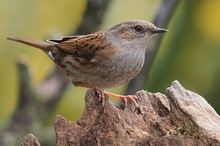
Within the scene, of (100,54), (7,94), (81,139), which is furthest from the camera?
(7,94)

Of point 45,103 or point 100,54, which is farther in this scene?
point 45,103

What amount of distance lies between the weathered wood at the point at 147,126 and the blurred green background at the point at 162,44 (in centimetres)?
247

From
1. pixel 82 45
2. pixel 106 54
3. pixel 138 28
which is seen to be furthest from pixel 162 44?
pixel 106 54

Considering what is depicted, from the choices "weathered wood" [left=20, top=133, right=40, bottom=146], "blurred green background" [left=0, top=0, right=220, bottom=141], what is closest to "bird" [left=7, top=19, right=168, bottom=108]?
"blurred green background" [left=0, top=0, right=220, bottom=141]

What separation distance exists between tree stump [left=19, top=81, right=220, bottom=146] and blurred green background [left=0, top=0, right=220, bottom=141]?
246 cm

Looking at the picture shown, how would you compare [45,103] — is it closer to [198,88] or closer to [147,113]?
[198,88]

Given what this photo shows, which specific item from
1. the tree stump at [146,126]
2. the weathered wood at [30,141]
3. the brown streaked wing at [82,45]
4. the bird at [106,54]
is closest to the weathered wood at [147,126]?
the tree stump at [146,126]

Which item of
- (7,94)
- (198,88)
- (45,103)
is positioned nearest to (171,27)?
(198,88)

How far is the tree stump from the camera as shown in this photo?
484 centimetres

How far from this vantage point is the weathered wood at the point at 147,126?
484 cm

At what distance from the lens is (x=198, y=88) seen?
7.79 meters

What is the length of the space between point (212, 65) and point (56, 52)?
1.87 m

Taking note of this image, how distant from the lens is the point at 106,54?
6457 mm

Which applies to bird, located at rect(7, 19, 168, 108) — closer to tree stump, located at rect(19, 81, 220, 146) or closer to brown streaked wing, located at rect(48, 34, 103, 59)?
brown streaked wing, located at rect(48, 34, 103, 59)
